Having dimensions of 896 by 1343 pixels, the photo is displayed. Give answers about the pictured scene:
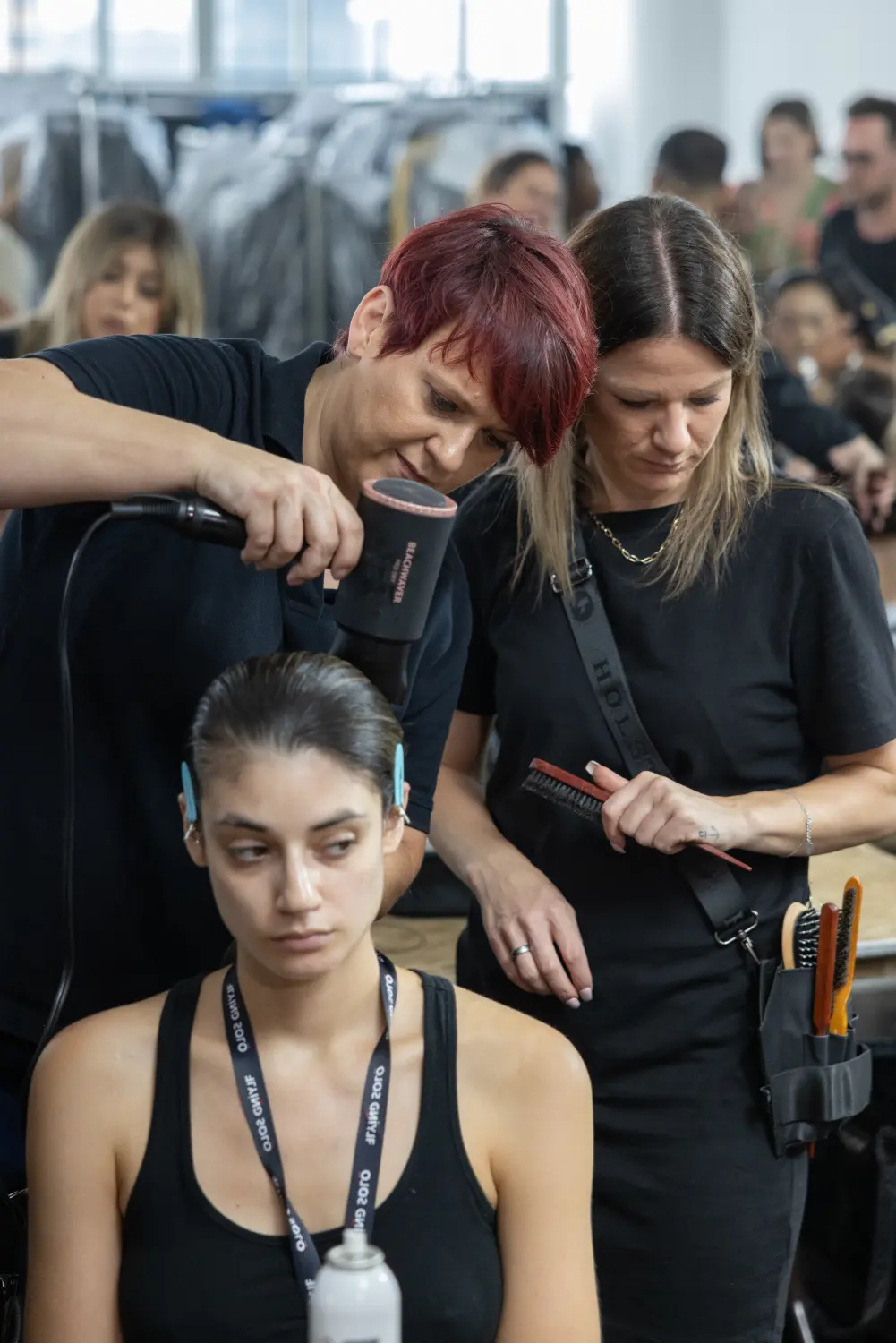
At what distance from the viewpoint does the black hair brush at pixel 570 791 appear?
5.32 ft

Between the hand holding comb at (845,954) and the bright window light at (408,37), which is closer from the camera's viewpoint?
the hand holding comb at (845,954)

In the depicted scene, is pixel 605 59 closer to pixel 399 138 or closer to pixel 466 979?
pixel 399 138

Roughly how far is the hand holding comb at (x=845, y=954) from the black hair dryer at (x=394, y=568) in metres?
0.62

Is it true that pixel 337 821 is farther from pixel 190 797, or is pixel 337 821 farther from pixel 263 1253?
pixel 263 1253

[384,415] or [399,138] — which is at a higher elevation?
[399,138]

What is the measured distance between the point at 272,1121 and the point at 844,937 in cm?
67

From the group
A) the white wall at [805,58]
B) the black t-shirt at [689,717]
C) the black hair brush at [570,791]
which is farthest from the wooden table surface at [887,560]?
the black hair brush at [570,791]

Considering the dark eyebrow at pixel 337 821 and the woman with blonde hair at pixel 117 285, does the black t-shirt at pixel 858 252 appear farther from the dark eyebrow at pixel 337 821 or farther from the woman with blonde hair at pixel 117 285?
the dark eyebrow at pixel 337 821

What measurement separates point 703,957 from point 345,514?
2.35 feet

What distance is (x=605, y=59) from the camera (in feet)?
25.9

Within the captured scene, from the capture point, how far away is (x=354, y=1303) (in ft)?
3.27

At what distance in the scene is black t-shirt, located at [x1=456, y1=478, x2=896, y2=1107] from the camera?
1.67m

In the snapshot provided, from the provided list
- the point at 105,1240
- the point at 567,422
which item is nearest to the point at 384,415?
the point at 567,422

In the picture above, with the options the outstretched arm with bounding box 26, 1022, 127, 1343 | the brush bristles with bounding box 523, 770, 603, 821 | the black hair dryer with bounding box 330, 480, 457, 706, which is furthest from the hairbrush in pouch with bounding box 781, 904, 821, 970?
the outstretched arm with bounding box 26, 1022, 127, 1343
